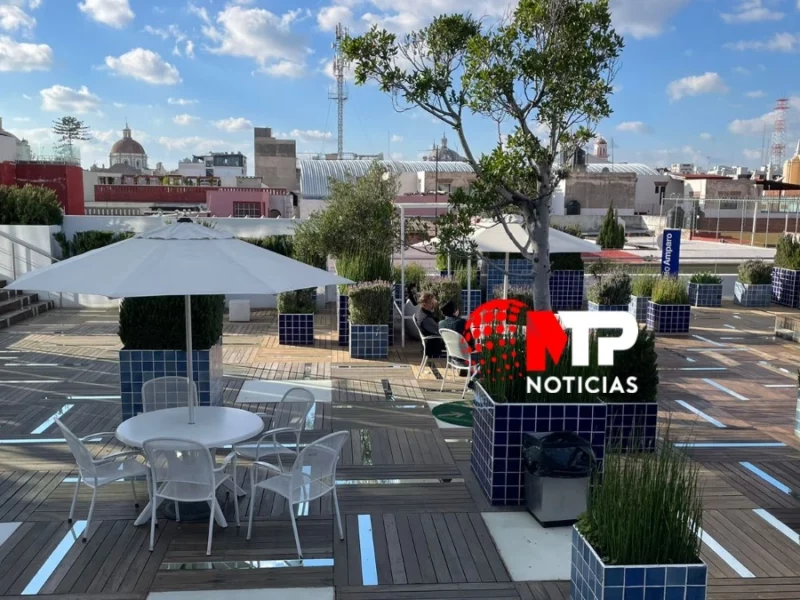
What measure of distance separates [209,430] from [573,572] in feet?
8.58

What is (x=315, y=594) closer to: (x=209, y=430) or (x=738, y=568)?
(x=209, y=430)

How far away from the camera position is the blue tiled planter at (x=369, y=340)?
34.0ft

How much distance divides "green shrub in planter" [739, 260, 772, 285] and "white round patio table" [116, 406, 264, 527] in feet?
44.0

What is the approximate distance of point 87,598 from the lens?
4.02 meters

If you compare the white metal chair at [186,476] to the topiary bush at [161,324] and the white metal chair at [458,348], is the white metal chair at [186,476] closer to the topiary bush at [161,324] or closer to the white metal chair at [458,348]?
the topiary bush at [161,324]

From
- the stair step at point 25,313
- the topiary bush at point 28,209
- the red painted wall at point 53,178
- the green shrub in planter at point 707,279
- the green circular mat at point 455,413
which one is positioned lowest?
the green circular mat at point 455,413

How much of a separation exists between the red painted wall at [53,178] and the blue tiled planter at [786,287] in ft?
82.4

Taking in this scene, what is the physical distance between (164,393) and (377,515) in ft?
7.27

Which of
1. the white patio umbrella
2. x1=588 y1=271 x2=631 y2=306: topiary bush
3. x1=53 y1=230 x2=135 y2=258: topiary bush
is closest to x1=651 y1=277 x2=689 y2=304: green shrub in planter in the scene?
x1=588 y1=271 x2=631 y2=306: topiary bush

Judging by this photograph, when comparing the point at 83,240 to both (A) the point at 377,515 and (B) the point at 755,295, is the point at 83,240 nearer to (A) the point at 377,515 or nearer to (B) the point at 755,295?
(A) the point at 377,515

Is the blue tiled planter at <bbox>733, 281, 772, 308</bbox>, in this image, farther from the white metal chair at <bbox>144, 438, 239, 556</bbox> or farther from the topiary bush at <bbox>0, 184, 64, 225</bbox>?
the topiary bush at <bbox>0, 184, 64, 225</bbox>

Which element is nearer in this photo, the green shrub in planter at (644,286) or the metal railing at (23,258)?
the green shrub in planter at (644,286)

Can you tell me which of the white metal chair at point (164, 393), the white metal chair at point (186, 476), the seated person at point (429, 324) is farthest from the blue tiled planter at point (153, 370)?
the seated person at point (429, 324)

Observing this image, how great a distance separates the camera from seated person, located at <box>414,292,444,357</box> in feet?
31.8
